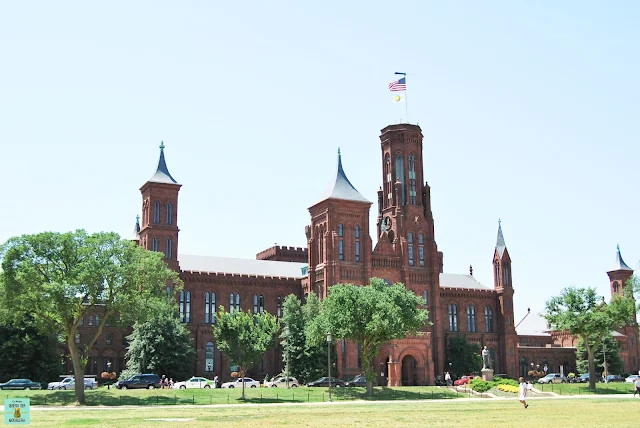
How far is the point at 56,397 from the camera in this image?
2211 inches

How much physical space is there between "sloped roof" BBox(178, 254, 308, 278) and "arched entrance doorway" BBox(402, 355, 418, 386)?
16884 mm

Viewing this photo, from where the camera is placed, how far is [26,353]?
74562mm

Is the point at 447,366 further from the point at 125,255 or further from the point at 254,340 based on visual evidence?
the point at 125,255

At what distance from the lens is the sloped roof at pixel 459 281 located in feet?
360

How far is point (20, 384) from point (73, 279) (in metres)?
21.5

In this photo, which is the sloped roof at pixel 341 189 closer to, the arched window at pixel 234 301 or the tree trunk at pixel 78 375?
the arched window at pixel 234 301

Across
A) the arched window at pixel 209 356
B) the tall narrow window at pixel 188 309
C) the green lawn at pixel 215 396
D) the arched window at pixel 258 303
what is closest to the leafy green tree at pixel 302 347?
the green lawn at pixel 215 396

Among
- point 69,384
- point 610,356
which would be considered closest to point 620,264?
point 610,356

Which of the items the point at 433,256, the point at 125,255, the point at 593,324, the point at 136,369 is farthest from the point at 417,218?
the point at 125,255

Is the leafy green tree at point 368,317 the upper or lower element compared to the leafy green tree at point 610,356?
upper

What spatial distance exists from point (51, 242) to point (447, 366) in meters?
57.6

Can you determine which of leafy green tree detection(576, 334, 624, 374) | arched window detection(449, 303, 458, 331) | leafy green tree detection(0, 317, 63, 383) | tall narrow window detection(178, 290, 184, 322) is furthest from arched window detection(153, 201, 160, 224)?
leafy green tree detection(576, 334, 624, 374)

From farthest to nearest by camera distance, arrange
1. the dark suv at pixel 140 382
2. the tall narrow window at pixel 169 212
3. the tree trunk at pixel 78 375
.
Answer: the tall narrow window at pixel 169 212
the dark suv at pixel 140 382
the tree trunk at pixel 78 375

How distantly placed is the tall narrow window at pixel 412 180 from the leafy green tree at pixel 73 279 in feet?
154
